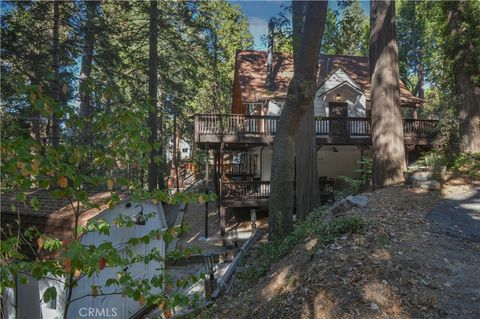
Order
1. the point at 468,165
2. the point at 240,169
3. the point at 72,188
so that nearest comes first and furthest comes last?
the point at 72,188, the point at 468,165, the point at 240,169

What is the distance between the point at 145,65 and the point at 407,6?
81.2 ft

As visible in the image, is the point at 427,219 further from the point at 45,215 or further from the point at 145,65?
the point at 145,65

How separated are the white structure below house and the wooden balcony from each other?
7.59 metres

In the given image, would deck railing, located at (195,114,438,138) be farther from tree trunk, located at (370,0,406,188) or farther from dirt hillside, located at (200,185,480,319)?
dirt hillside, located at (200,185,480,319)

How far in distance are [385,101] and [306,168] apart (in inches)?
113

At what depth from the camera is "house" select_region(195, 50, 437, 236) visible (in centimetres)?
1631

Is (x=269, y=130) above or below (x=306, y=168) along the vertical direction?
above

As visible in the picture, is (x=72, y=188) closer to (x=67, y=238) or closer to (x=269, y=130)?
(x=67, y=238)

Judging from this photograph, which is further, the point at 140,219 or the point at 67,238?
the point at 140,219

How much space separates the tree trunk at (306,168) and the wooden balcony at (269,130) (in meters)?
5.26

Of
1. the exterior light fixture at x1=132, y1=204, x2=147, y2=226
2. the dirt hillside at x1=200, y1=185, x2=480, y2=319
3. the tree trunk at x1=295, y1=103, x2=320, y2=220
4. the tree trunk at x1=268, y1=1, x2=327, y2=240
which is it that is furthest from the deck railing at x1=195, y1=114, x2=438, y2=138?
the dirt hillside at x1=200, y1=185, x2=480, y2=319

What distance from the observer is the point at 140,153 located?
3.30m

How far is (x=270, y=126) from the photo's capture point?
16812mm

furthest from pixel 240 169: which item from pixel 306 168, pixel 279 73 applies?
pixel 306 168
